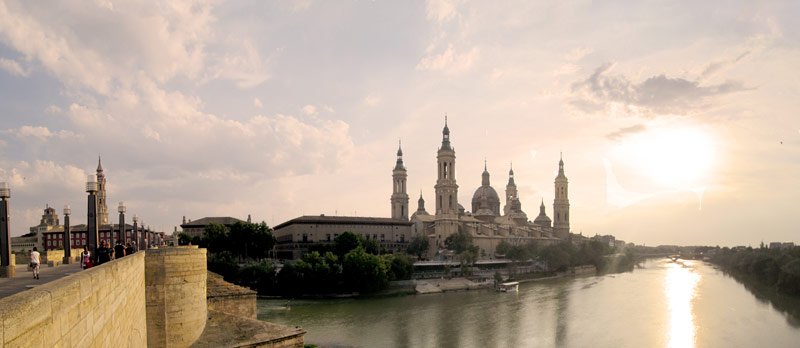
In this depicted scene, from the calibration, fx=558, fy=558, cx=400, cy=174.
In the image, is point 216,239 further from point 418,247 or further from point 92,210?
point 92,210

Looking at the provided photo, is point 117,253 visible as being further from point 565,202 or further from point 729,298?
point 565,202

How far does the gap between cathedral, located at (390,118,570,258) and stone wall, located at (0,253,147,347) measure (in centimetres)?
9914

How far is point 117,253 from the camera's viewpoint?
1736 cm

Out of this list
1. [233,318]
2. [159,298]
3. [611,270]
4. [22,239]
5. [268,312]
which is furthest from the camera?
[611,270]

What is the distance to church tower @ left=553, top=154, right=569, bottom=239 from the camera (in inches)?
6191

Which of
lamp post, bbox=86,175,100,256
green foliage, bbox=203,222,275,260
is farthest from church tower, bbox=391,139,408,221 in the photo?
lamp post, bbox=86,175,100,256

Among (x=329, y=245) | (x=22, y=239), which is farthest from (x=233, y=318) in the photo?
(x=22, y=239)

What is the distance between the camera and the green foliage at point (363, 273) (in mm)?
62125

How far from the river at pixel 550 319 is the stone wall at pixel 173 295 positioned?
63.5 feet

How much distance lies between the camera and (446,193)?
364 feet

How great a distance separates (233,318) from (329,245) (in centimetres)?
5939

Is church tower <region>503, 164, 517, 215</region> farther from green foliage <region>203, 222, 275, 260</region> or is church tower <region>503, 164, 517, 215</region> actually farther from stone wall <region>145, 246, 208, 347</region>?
stone wall <region>145, 246, 208, 347</region>

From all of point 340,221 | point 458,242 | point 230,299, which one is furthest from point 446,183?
point 230,299

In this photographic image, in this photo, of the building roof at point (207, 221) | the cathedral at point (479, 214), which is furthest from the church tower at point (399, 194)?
the building roof at point (207, 221)
